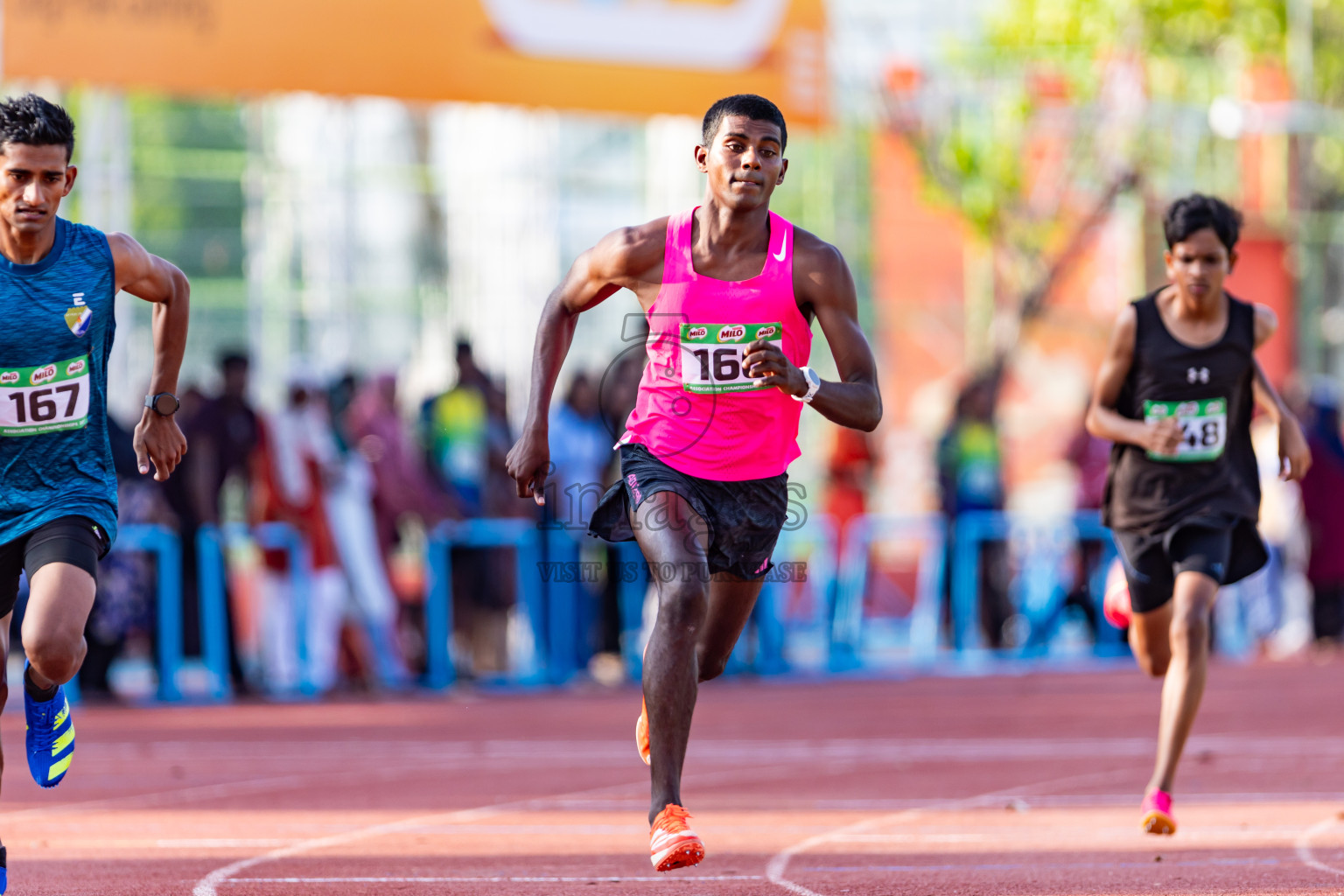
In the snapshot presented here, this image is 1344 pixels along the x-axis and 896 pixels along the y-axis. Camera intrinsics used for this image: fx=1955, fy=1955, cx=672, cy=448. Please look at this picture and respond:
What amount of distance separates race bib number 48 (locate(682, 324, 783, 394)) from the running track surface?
5.27 feet

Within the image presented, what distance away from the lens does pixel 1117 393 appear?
25.8 ft

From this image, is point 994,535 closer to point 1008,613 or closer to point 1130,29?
point 1008,613

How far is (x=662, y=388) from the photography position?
6.23m

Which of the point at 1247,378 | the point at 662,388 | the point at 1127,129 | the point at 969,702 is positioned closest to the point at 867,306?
the point at 1127,129

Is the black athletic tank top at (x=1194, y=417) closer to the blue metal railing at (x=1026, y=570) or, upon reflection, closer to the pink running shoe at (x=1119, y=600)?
the pink running shoe at (x=1119, y=600)

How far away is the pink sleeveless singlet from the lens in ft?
19.9

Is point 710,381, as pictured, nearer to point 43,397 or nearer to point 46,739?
point 43,397

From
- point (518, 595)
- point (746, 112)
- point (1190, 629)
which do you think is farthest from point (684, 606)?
point (518, 595)

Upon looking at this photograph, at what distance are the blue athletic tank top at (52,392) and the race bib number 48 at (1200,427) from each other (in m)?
4.08

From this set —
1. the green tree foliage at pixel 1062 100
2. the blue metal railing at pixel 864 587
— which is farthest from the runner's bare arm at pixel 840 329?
the green tree foliage at pixel 1062 100

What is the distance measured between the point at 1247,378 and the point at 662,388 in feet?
9.13

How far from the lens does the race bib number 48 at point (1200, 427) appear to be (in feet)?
25.2

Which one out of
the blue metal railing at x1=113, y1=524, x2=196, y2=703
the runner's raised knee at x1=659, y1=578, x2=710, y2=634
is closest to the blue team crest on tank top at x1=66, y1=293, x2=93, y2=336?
the runner's raised knee at x1=659, y1=578, x2=710, y2=634

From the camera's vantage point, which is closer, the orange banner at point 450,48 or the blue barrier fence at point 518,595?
the orange banner at point 450,48
